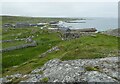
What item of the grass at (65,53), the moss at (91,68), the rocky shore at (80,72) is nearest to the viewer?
the rocky shore at (80,72)

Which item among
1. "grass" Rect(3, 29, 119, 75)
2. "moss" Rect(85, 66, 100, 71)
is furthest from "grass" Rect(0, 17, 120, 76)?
"moss" Rect(85, 66, 100, 71)

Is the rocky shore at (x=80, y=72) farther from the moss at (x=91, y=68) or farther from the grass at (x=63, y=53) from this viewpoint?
the grass at (x=63, y=53)

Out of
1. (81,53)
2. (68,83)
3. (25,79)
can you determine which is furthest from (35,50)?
(68,83)

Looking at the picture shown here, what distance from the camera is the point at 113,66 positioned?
30.8m

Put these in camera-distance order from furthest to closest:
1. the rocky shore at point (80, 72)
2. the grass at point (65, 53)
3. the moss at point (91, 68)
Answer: the grass at point (65, 53) → the moss at point (91, 68) → the rocky shore at point (80, 72)

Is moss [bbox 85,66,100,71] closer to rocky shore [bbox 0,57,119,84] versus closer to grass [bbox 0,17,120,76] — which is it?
rocky shore [bbox 0,57,119,84]

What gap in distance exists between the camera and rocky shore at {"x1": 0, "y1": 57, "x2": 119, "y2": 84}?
2741cm

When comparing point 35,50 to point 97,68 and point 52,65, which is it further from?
point 97,68

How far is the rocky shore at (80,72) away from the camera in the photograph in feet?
89.9

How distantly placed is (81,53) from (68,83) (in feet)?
39.1

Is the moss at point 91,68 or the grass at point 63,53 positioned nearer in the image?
the moss at point 91,68

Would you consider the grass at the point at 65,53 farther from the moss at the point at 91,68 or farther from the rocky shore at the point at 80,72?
the moss at the point at 91,68

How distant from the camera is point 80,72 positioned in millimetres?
28828

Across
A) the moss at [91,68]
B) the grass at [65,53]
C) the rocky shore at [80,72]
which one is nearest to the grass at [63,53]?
the grass at [65,53]
